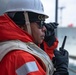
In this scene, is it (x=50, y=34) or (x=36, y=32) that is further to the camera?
(x=50, y=34)

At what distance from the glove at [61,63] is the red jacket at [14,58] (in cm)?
18

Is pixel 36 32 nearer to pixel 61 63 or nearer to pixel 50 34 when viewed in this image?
pixel 61 63

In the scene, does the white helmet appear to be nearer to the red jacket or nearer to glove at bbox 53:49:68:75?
the red jacket

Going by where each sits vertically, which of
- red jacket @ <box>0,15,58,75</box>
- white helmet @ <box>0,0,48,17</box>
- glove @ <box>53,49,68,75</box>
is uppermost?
white helmet @ <box>0,0,48,17</box>

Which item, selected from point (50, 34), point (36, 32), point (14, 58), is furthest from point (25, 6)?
point (50, 34)

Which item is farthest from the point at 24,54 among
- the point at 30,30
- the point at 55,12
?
the point at 55,12

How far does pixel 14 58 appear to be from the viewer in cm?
113

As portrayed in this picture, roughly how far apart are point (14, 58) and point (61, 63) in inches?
13.6

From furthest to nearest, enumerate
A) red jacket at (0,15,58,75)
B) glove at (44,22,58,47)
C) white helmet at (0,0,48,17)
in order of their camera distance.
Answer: glove at (44,22,58,47) < white helmet at (0,0,48,17) < red jacket at (0,15,58,75)

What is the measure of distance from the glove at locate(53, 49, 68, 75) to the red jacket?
0.18 metres

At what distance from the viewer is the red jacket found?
3.69 ft

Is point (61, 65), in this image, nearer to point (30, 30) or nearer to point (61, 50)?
point (61, 50)

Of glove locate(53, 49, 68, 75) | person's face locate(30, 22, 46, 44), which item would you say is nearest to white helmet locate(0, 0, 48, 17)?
person's face locate(30, 22, 46, 44)

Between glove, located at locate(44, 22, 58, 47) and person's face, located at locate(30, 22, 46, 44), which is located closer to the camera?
person's face, located at locate(30, 22, 46, 44)
